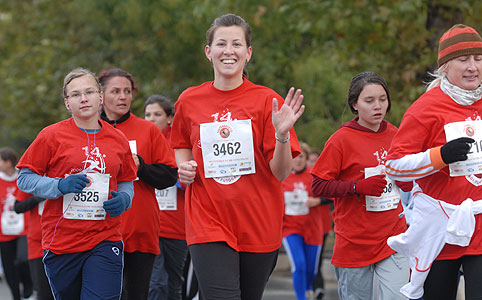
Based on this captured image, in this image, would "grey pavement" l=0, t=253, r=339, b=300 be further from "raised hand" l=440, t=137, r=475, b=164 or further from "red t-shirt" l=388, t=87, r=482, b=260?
"raised hand" l=440, t=137, r=475, b=164

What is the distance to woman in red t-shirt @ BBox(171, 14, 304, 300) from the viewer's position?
488 cm

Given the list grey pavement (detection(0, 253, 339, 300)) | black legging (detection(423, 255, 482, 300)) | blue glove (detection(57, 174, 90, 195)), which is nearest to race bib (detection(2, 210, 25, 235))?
grey pavement (detection(0, 253, 339, 300))

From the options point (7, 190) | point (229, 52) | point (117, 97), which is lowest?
point (7, 190)

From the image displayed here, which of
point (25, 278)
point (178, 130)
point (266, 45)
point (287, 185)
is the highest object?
point (266, 45)

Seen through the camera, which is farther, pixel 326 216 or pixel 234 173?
pixel 326 216

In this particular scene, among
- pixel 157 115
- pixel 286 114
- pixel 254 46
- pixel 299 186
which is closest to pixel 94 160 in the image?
pixel 286 114

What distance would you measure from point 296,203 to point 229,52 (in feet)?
Result: 18.9

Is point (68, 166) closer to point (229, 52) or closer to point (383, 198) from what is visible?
point (229, 52)

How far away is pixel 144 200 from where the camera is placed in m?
6.45

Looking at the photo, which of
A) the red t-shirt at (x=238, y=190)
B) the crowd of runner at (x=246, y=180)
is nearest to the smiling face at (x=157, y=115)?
the crowd of runner at (x=246, y=180)

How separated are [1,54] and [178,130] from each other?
2003 centimetres

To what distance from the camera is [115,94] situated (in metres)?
6.66

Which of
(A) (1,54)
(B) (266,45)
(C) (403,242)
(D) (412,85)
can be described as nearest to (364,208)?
(C) (403,242)

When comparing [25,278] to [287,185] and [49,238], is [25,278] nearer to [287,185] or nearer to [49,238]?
[287,185]
